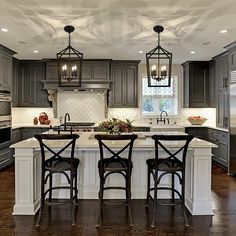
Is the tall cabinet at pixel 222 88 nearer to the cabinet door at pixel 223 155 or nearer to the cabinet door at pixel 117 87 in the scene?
the cabinet door at pixel 223 155

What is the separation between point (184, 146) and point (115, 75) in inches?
177

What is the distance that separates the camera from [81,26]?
4.38m

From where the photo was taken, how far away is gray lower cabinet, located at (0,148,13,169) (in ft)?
19.8

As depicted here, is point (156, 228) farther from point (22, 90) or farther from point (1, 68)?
point (22, 90)

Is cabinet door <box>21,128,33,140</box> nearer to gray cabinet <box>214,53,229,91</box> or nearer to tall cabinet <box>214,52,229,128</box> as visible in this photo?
→ tall cabinet <box>214,52,229,128</box>

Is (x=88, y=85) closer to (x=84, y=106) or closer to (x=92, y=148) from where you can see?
(x=84, y=106)

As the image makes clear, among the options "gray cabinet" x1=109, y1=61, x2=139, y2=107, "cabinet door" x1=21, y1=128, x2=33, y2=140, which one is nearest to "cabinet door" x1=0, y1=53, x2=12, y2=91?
"cabinet door" x1=21, y1=128, x2=33, y2=140

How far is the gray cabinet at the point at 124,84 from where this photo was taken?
7570 mm

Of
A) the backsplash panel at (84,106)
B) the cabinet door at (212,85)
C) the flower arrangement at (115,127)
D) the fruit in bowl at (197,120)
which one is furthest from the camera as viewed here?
the backsplash panel at (84,106)

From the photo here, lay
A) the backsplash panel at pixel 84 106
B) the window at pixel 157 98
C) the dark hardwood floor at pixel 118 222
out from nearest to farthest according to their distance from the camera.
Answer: the dark hardwood floor at pixel 118 222
the backsplash panel at pixel 84 106
the window at pixel 157 98

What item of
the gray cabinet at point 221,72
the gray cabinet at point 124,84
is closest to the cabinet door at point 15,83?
the gray cabinet at point 124,84

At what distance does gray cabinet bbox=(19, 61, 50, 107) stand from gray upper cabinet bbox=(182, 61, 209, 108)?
3868mm

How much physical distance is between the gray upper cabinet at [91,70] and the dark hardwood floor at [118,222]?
386cm

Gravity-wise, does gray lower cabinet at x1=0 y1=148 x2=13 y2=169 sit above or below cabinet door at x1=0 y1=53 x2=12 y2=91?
below
